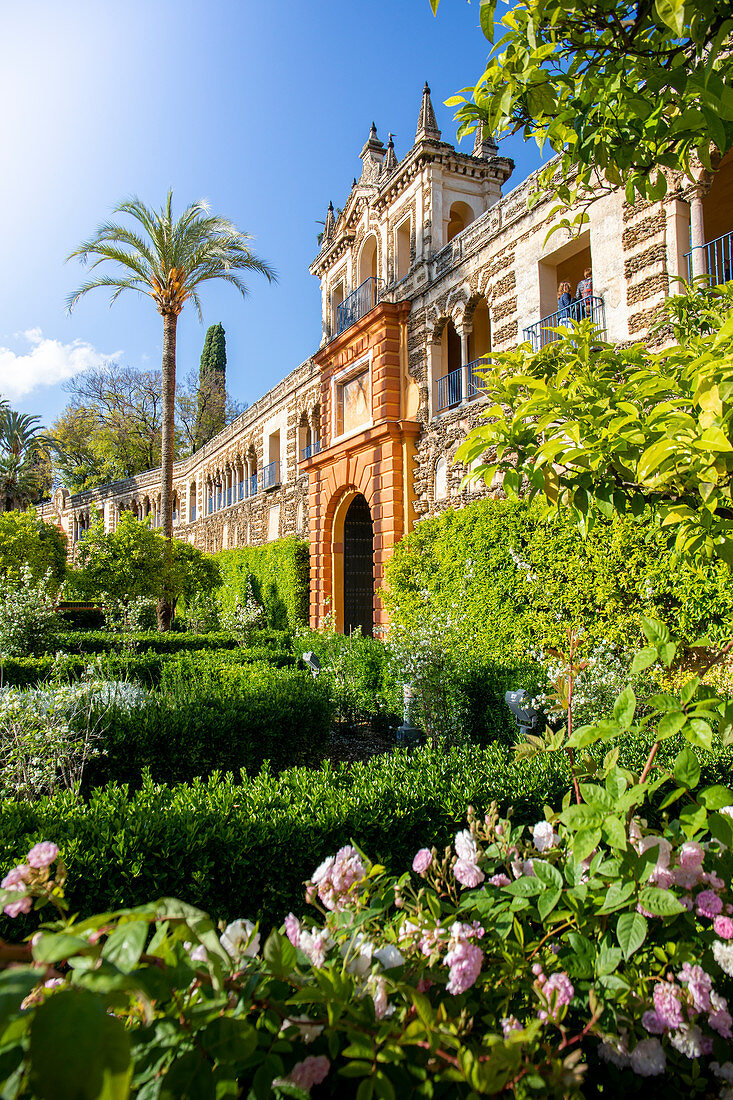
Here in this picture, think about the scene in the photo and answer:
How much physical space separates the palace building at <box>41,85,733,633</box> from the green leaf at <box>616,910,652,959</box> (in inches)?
272

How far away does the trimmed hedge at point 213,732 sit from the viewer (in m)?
5.58

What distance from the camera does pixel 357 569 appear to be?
56.7 feet

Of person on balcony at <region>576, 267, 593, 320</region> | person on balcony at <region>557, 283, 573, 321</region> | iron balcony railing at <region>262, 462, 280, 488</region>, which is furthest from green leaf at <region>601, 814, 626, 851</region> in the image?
iron balcony railing at <region>262, 462, 280, 488</region>

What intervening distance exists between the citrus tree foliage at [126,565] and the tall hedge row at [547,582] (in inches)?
322

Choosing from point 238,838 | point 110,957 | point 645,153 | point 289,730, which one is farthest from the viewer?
point 289,730

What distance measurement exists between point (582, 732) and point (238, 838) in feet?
6.96

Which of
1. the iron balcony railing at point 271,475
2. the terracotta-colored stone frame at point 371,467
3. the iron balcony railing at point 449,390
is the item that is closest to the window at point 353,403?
the terracotta-colored stone frame at point 371,467

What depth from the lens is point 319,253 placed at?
1911cm

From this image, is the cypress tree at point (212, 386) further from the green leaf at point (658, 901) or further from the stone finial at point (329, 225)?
the green leaf at point (658, 901)

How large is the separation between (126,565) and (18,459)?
126 feet

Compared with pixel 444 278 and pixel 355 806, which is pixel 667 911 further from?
pixel 444 278

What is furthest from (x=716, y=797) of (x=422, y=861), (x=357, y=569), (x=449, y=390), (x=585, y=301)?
(x=357, y=569)

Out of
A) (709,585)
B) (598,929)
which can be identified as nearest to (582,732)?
(598,929)

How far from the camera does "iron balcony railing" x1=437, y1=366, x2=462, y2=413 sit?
44.2ft
